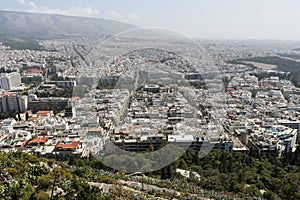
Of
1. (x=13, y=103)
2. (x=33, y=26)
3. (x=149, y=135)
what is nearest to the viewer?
(x=149, y=135)

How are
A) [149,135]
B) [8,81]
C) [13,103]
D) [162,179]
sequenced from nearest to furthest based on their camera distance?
[162,179] → [149,135] → [13,103] → [8,81]

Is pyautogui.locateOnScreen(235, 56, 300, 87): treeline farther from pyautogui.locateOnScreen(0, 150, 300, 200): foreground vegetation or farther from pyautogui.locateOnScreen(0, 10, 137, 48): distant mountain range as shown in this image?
pyautogui.locateOnScreen(0, 10, 137, 48): distant mountain range

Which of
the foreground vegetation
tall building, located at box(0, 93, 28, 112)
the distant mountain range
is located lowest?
tall building, located at box(0, 93, 28, 112)

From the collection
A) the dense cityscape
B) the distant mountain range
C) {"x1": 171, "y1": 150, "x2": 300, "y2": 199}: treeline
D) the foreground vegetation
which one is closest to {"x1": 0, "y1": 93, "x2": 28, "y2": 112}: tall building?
the dense cityscape

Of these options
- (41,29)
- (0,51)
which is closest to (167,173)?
(0,51)

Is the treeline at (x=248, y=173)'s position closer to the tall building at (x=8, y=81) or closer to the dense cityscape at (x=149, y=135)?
the dense cityscape at (x=149, y=135)

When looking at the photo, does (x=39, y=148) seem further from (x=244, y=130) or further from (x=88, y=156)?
(x=244, y=130)

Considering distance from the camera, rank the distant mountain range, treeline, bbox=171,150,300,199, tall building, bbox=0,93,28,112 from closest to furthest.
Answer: treeline, bbox=171,150,300,199
tall building, bbox=0,93,28,112
the distant mountain range

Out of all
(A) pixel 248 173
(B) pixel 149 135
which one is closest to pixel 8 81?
(B) pixel 149 135

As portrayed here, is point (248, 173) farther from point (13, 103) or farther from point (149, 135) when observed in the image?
point (13, 103)

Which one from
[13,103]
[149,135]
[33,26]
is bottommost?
[13,103]

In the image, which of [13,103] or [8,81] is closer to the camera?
[13,103]
